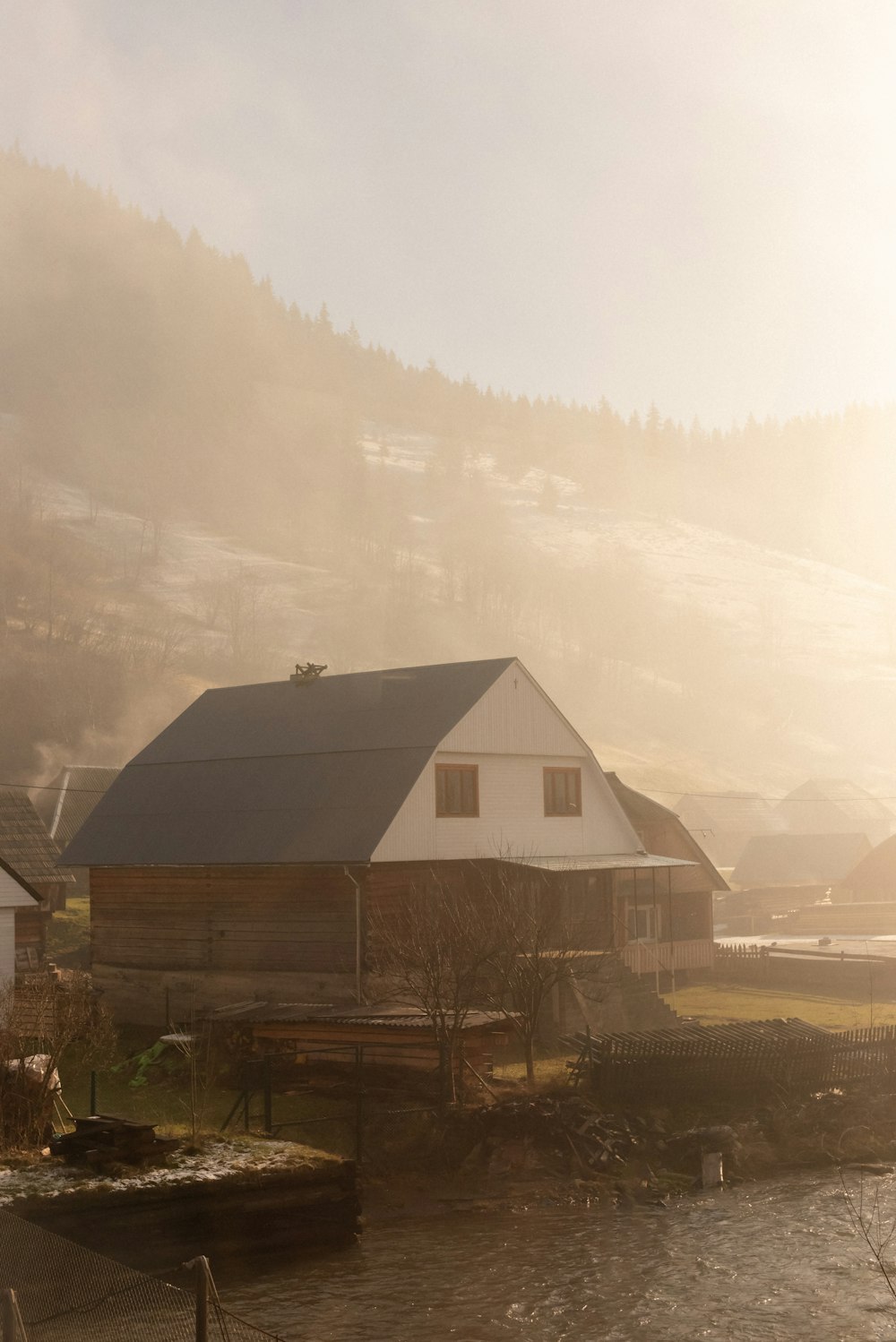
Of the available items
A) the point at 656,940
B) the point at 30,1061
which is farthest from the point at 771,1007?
the point at 30,1061

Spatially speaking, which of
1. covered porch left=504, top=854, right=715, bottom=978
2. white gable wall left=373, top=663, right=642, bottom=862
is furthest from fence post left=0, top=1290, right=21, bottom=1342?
covered porch left=504, top=854, right=715, bottom=978

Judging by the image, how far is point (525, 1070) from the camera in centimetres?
3155

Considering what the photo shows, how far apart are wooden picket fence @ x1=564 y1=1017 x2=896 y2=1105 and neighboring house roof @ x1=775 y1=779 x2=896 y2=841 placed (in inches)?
3498

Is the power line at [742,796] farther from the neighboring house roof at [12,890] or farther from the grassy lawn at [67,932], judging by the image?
the neighboring house roof at [12,890]

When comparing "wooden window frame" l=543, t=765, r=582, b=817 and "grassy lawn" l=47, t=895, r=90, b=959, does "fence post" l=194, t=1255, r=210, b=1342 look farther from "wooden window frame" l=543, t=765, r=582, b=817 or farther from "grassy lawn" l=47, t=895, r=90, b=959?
"grassy lawn" l=47, t=895, r=90, b=959

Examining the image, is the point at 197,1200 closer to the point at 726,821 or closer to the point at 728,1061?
the point at 728,1061

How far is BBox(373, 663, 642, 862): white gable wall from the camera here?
36094mm

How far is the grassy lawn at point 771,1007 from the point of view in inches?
1551

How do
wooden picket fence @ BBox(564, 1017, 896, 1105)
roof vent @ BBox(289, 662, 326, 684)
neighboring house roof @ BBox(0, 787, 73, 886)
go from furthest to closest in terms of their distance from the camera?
neighboring house roof @ BBox(0, 787, 73, 886) → roof vent @ BBox(289, 662, 326, 684) → wooden picket fence @ BBox(564, 1017, 896, 1105)

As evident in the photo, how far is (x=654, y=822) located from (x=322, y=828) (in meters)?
17.7

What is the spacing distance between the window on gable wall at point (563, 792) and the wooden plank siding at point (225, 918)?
813cm

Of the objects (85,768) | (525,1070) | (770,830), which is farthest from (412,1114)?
(770,830)

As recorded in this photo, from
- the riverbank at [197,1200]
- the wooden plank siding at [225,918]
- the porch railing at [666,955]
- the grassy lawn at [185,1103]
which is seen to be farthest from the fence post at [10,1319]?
the porch railing at [666,955]

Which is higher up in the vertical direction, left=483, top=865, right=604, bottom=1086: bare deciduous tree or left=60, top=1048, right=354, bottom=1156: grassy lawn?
left=483, top=865, right=604, bottom=1086: bare deciduous tree
